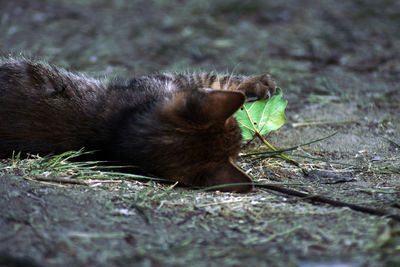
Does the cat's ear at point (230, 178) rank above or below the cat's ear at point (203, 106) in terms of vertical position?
below

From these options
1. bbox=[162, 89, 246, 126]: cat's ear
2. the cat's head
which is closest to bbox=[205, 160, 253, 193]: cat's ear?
the cat's head

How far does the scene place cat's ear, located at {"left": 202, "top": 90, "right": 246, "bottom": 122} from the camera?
3.19 metres

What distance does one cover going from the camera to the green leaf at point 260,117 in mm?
4234

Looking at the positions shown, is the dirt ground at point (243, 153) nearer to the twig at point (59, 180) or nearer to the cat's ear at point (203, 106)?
the twig at point (59, 180)

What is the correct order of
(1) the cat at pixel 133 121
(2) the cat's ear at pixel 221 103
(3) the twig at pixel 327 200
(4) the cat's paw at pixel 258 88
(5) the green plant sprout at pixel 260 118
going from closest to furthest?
(3) the twig at pixel 327 200
(2) the cat's ear at pixel 221 103
(1) the cat at pixel 133 121
(5) the green plant sprout at pixel 260 118
(4) the cat's paw at pixel 258 88

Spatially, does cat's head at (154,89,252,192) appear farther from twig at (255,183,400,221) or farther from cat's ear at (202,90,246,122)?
twig at (255,183,400,221)

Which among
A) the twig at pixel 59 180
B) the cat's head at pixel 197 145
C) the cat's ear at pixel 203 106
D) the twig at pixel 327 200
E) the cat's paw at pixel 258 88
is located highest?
the cat's paw at pixel 258 88

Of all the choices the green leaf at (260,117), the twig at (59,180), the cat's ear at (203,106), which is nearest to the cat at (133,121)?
the cat's ear at (203,106)

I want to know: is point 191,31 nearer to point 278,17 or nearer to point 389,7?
point 278,17

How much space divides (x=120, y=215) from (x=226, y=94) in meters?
1.07

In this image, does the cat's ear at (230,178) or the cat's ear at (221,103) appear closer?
the cat's ear at (221,103)

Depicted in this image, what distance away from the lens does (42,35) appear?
835 cm

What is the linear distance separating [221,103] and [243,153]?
1112 mm

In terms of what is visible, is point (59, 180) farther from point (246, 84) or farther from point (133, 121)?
point (246, 84)
